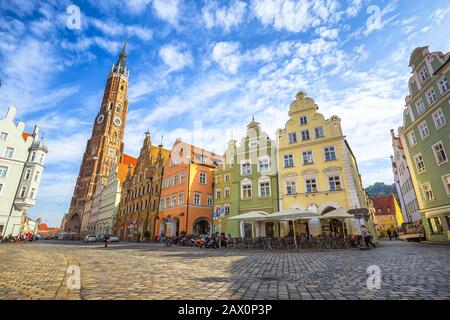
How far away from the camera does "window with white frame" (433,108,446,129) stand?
2147 cm

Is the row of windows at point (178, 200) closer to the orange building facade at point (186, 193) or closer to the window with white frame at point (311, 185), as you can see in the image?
the orange building facade at point (186, 193)

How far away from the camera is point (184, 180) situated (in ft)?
117

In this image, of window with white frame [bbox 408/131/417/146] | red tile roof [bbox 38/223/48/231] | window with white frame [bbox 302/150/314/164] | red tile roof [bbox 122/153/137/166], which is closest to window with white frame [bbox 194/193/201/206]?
window with white frame [bbox 302/150/314/164]

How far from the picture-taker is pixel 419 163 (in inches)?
981

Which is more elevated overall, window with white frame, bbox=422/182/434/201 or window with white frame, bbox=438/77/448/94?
window with white frame, bbox=438/77/448/94

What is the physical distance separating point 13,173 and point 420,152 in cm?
5727

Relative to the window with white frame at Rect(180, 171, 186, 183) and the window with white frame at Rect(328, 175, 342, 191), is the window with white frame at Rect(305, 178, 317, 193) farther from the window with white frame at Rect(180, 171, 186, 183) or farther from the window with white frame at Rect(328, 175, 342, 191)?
the window with white frame at Rect(180, 171, 186, 183)

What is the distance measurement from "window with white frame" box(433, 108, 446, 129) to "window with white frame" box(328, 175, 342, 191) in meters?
10.0

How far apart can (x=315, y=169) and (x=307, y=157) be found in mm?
1746

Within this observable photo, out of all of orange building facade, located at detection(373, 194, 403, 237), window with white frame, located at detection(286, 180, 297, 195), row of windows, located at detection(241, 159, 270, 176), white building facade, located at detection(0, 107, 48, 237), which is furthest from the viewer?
orange building facade, located at detection(373, 194, 403, 237)

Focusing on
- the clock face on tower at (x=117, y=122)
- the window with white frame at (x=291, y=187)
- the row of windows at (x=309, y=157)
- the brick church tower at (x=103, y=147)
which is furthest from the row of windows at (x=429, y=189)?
the clock face on tower at (x=117, y=122)

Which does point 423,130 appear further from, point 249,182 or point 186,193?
point 186,193
